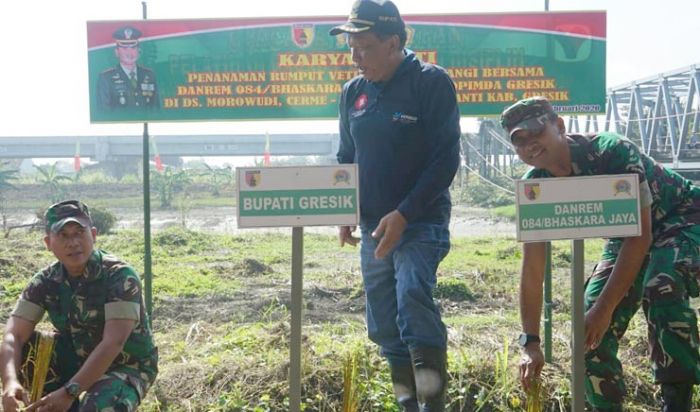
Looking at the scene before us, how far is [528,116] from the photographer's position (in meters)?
2.96

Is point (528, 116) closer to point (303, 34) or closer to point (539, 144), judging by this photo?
point (539, 144)

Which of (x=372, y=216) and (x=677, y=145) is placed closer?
(x=372, y=216)

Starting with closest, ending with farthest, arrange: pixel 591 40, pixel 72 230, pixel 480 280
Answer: pixel 72 230, pixel 591 40, pixel 480 280

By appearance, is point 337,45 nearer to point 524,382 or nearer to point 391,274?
point 391,274

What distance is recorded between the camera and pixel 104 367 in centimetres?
317

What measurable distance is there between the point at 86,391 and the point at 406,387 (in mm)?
1323

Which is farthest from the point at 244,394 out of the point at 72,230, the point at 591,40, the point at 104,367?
the point at 591,40

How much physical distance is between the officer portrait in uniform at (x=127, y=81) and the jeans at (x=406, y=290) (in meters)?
2.05

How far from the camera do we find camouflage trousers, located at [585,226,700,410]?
312 cm

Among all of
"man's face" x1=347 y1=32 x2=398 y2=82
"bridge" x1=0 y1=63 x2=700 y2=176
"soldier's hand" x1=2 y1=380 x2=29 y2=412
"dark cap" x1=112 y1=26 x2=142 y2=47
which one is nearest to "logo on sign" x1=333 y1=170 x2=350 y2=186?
"man's face" x1=347 y1=32 x2=398 y2=82

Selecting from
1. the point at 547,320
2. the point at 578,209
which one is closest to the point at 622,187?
the point at 578,209

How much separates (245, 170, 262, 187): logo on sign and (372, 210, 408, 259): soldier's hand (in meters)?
0.52

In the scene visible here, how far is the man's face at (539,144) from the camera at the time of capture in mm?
2979

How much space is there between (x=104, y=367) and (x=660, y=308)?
89.0 inches
